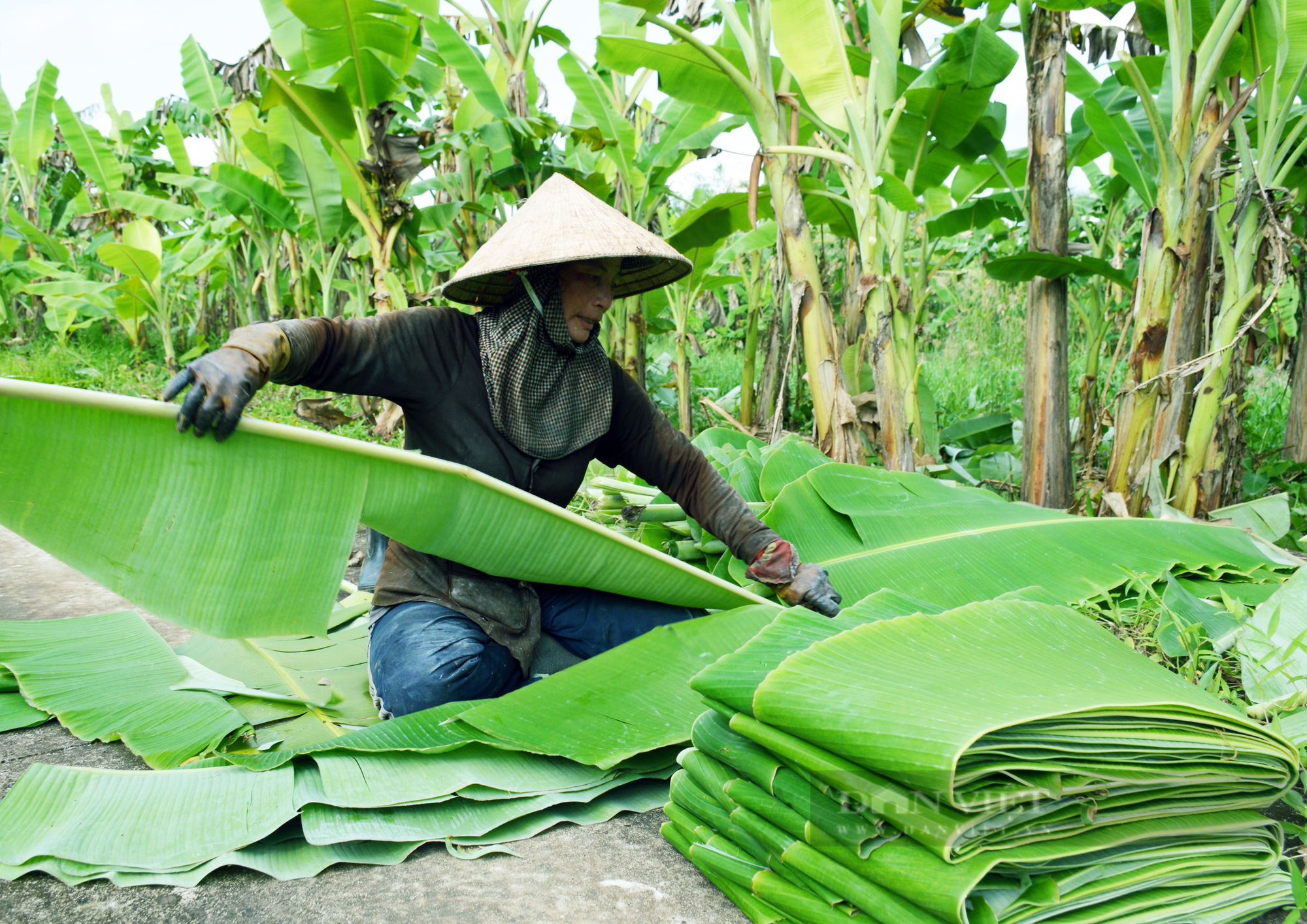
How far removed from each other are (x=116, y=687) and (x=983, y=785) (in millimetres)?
1781

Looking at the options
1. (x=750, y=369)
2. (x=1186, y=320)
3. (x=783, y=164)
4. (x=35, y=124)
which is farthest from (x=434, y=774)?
(x=35, y=124)

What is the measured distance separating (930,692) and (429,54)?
482cm

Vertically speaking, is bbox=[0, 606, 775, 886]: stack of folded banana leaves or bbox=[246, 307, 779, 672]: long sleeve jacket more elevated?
bbox=[246, 307, 779, 672]: long sleeve jacket

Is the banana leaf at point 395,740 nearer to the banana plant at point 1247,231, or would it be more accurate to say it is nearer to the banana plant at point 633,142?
the banana plant at point 1247,231

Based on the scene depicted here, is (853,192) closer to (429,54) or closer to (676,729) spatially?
(676,729)

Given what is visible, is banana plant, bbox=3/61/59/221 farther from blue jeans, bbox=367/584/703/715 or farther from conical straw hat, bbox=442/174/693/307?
blue jeans, bbox=367/584/703/715

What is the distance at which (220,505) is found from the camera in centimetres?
125

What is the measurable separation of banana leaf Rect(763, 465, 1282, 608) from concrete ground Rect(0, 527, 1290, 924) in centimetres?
90

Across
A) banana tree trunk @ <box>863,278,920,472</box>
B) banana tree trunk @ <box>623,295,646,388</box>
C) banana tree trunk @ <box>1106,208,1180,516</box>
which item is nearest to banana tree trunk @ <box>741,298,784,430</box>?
banana tree trunk @ <box>623,295,646,388</box>

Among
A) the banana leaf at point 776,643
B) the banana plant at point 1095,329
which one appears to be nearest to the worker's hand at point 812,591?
the banana leaf at point 776,643

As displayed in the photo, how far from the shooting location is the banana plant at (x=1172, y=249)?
2.46m

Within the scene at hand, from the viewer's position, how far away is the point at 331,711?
6.29ft

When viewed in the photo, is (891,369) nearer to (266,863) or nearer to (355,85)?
(266,863)

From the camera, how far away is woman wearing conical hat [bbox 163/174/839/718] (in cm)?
182
